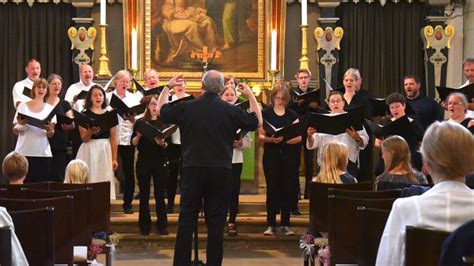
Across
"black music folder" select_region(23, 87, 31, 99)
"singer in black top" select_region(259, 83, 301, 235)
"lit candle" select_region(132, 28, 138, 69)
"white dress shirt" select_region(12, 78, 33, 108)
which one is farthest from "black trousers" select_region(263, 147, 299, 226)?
"lit candle" select_region(132, 28, 138, 69)

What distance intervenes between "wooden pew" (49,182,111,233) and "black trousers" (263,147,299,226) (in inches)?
90.6

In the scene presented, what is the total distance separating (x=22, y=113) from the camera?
761 centimetres

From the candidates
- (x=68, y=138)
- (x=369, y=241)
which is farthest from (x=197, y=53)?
(x=369, y=241)

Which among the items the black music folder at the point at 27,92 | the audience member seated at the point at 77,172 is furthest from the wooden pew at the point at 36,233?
the black music folder at the point at 27,92

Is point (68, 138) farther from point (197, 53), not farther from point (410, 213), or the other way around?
point (410, 213)

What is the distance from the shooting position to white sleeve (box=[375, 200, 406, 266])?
119 inches

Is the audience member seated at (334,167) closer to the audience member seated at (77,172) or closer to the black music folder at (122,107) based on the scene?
the audience member seated at (77,172)

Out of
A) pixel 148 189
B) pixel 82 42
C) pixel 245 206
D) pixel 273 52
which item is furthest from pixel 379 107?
pixel 82 42

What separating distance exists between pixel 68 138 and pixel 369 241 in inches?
208

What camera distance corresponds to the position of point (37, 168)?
7.76 metres

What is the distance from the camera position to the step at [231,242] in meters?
7.73

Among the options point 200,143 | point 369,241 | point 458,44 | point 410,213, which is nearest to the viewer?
point 410,213

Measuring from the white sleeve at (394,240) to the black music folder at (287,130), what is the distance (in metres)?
4.32

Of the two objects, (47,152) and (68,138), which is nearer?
(47,152)
